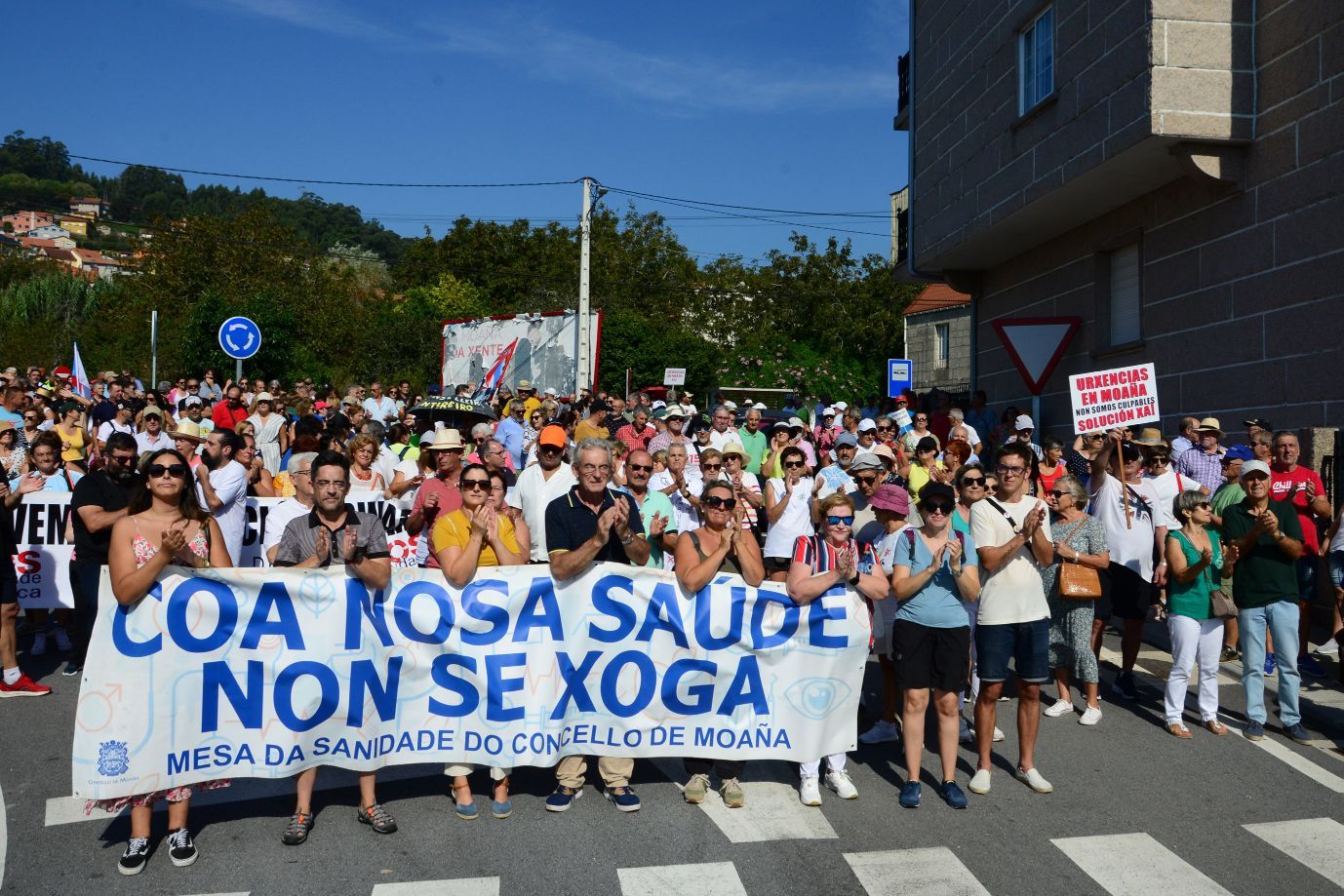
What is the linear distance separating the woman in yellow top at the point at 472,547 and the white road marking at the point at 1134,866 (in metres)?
2.79

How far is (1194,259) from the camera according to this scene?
45.4 ft

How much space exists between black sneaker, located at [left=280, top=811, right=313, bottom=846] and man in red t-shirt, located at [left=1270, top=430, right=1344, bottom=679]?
7572 millimetres

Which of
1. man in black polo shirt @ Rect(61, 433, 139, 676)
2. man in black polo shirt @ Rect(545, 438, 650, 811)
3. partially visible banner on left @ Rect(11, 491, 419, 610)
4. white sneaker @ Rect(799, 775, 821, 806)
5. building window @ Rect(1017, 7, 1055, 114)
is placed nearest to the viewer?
man in black polo shirt @ Rect(545, 438, 650, 811)

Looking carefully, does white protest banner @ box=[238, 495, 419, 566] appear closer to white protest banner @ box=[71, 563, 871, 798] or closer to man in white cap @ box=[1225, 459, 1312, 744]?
white protest banner @ box=[71, 563, 871, 798]

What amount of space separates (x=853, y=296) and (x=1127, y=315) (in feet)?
111

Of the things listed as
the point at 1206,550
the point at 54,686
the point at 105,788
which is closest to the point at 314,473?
the point at 105,788

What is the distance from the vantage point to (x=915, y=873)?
5.21 m

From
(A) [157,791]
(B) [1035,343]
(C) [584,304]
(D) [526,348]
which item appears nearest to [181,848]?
(A) [157,791]

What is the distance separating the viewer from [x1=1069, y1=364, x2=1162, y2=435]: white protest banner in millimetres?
10500

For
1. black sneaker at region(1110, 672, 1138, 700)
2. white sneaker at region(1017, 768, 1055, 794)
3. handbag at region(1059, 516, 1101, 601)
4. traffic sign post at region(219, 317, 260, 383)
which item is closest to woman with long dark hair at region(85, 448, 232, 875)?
white sneaker at region(1017, 768, 1055, 794)

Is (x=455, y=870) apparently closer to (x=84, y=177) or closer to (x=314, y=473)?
(x=314, y=473)

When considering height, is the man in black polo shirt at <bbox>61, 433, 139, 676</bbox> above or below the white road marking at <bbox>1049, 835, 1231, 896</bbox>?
above

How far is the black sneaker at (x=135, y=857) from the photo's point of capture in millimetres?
5133

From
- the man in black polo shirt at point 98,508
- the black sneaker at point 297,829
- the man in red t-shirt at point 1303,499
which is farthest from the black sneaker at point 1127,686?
the man in black polo shirt at point 98,508
